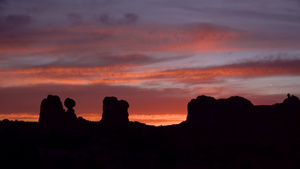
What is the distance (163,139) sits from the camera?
91688mm

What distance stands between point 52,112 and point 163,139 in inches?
963

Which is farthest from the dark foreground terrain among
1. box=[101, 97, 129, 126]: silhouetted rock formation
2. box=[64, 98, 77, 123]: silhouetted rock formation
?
box=[64, 98, 77, 123]: silhouetted rock formation

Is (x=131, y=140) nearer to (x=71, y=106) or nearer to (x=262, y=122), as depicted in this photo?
(x=71, y=106)

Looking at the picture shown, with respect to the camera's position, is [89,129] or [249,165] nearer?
[249,165]

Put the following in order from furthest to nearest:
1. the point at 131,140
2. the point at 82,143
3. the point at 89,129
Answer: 1. the point at 89,129
2. the point at 131,140
3. the point at 82,143

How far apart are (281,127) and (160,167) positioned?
41.4 metres

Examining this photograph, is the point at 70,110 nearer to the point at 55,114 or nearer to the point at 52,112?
the point at 55,114

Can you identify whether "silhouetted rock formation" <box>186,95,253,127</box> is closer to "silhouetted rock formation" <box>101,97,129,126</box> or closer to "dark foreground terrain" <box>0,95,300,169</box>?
"dark foreground terrain" <box>0,95,300,169</box>

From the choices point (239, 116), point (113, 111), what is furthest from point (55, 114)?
point (239, 116)

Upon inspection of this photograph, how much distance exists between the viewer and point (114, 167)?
2436 inches

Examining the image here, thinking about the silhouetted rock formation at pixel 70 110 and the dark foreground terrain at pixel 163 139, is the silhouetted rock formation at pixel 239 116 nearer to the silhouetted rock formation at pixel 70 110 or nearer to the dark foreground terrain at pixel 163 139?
the dark foreground terrain at pixel 163 139

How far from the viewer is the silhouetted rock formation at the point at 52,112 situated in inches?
3565

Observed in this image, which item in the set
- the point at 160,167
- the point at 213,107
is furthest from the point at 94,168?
the point at 213,107

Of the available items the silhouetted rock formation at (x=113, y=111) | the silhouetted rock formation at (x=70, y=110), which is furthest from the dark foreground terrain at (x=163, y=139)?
the silhouetted rock formation at (x=70, y=110)
